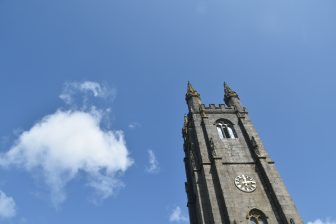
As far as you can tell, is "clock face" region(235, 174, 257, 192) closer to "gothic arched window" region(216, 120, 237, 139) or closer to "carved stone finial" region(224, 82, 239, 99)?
"gothic arched window" region(216, 120, 237, 139)

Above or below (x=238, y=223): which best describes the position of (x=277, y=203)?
Answer: above

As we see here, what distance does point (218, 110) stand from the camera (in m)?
51.7

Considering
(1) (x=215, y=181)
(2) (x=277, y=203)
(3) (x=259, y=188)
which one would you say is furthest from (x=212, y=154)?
(2) (x=277, y=203)

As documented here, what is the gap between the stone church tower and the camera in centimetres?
3653

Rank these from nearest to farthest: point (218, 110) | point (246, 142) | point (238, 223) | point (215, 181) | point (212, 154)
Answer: point (238, 223), point (215, 181), point (212, 154), point (246, 142), point (218, 110)

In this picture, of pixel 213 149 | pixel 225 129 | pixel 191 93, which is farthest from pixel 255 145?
pixel 191 93

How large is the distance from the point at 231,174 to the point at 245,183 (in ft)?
6.48

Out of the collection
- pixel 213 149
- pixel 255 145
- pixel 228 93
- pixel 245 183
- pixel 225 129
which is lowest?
pixel 245 183

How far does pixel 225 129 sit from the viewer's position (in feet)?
159

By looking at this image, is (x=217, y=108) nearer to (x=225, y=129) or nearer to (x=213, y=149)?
(x=225, y=129)

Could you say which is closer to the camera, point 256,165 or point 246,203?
point 246,203

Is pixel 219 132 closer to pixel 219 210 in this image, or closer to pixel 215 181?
pixel 215 181

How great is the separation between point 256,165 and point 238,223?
9.53m

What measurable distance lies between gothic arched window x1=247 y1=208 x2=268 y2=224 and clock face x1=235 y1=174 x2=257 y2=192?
9.03 ft
